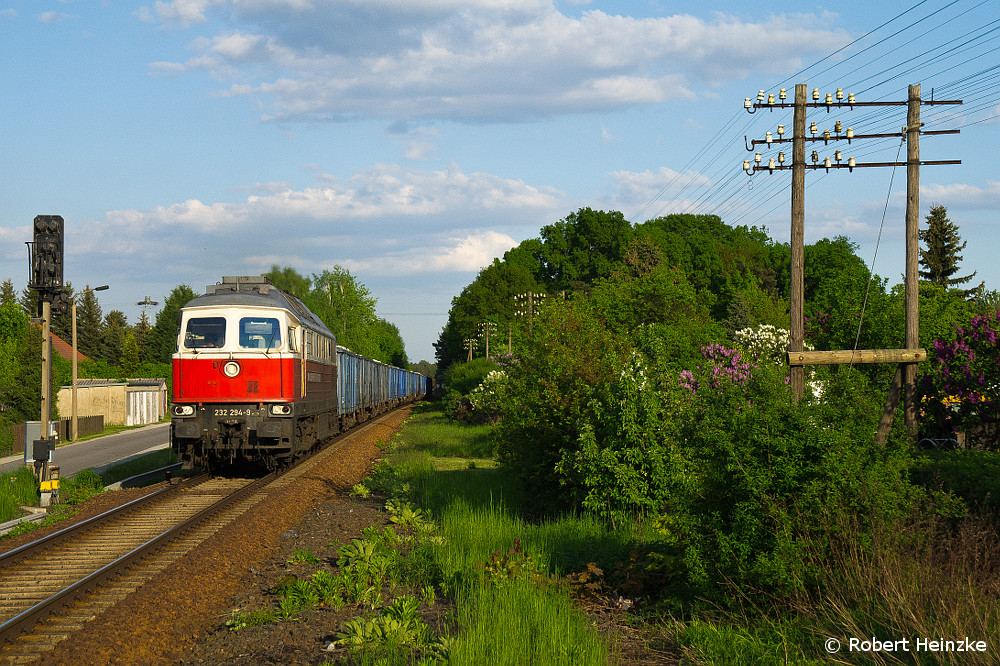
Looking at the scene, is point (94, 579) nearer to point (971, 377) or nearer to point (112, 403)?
point (971, 377)

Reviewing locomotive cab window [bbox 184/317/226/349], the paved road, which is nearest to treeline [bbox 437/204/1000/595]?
locomotive cab window [bbox 184/317/226/349]

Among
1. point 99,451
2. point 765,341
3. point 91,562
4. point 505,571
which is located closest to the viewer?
point 505,571

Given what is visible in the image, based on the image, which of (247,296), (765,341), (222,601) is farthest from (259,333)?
(765,341)

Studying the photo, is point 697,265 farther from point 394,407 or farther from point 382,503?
point 382,503

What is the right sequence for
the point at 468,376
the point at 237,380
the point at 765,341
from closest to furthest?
1. the point at 237,380
2. the point at 765,341
3. the point at 468,376

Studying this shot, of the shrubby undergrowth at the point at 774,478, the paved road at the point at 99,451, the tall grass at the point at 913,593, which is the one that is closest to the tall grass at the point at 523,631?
the shrubby undergrowth at the point at 774,478

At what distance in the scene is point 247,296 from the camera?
711 inches

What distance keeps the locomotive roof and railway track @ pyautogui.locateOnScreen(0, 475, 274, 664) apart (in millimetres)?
4274

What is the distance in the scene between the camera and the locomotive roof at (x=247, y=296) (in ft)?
58.2

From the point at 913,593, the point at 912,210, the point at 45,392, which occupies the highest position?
the point at 912,210

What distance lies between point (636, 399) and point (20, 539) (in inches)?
359

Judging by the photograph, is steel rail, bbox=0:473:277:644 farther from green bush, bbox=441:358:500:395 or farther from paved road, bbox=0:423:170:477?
green bush, bbox=441:358:500:395

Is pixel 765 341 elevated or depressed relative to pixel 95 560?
elevated

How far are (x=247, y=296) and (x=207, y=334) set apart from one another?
46.6 inches
